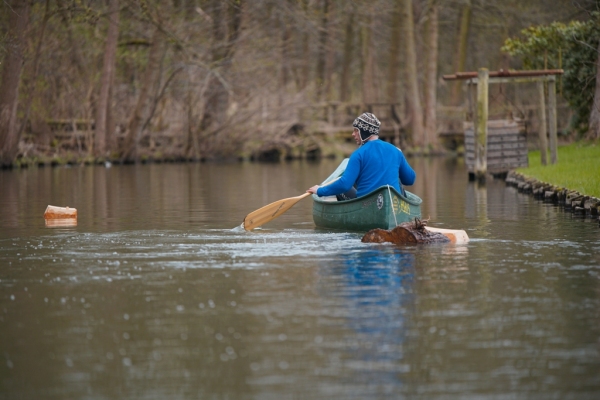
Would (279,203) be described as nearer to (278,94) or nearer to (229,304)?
(229,304)

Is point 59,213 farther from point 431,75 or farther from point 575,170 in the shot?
point 431,75

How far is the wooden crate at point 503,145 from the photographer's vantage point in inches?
1126

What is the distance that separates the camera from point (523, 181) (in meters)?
25.0

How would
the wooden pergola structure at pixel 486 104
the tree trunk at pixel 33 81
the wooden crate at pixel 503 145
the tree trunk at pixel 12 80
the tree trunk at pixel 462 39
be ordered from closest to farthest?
the wooden pergola structure at pixel 486 104, the wooden crate at pixel 503 145, the tree trunk at pixel 12 80, the tree trunk at pixel 33 81, the tree trunk at pixel 462 39

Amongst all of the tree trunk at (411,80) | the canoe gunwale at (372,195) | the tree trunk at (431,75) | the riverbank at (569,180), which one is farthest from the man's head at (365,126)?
the tree trunk at (431,75)

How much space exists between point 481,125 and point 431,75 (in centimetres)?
2137

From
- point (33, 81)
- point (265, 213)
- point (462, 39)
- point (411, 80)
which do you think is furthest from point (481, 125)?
point (462, 39)

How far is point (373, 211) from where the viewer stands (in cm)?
1481

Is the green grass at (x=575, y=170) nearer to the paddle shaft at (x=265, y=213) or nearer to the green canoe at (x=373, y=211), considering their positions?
the green canoe at (x=373, y=211)

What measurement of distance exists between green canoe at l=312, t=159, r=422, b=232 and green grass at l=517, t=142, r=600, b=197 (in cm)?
416

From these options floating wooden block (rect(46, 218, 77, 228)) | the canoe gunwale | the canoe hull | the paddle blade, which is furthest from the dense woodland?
the canoe hull

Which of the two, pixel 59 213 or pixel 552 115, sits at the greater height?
pixel 552 115

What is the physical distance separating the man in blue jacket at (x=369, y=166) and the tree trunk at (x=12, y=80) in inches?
684

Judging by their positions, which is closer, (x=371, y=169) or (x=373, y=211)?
(x=373, y=211)
